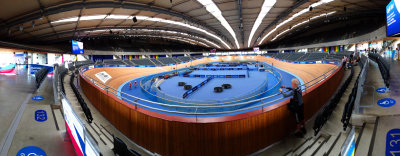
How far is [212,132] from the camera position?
123 inches

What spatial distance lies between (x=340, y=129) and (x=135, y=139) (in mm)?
4865

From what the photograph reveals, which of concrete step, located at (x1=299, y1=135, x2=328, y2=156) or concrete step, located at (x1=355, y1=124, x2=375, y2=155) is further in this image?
concrete step, located at (x1=299, y1=135, x2=328, y2=156)

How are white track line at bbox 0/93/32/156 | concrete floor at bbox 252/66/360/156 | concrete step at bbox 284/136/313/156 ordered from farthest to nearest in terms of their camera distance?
concrete step at bbox 284/136/313/156, concrete floor at bbox 252/66/360/156, white track line at bbox 0/93/32/156

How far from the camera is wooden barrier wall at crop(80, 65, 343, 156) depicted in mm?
3150

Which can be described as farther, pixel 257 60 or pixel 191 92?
pixel 257 60

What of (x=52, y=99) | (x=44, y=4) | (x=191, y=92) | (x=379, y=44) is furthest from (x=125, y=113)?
(x=379, y=44)

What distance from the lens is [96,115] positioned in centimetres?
562

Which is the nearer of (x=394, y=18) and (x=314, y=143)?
(x=314, y=143)

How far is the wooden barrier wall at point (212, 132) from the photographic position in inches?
124

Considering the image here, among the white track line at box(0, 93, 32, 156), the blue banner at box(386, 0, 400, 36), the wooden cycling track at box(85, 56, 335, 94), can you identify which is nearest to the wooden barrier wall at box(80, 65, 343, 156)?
the white track line at box(0, 93, 32, 156)

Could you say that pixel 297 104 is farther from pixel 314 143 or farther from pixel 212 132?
pixel 212 132

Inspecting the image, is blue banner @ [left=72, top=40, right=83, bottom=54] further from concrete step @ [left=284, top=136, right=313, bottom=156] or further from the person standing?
concrete step @ [left=284, top=136, right=313, bottom=156]

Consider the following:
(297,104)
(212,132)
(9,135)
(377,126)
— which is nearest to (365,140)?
(377,126)

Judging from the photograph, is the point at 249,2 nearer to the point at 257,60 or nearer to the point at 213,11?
the point at 213,11
